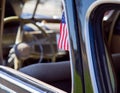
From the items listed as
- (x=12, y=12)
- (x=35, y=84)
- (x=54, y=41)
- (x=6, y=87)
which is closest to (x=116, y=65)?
(x=35, y=84)

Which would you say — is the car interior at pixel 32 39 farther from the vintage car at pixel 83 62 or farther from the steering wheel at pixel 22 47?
the vintage car at pixel 83 62

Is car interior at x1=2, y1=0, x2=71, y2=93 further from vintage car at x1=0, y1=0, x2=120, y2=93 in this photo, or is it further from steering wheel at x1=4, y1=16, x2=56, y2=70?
vintage car at x1=0, y1=0, x2=120, y2=93

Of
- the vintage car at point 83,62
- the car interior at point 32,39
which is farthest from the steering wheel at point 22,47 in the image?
the vintage car at point 83,62

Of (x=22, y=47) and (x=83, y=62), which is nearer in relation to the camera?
(x=83, y=62)

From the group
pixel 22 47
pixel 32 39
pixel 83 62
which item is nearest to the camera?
pixel 83 62

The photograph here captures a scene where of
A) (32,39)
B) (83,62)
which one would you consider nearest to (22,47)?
(32,39)

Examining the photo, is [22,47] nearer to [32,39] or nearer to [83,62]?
[32,39]

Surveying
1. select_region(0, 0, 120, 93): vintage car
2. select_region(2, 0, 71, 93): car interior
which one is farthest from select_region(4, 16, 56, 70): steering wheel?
select_region(0, 0, 120, 93): vintage car

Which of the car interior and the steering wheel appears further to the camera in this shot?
the car interior

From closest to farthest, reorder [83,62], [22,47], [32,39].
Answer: [83,62], [22,47], [32,39]

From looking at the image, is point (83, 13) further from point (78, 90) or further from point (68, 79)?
point (68, 79)

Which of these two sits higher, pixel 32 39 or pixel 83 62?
pixel 83 62

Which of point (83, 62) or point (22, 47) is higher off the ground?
point (83, 62)

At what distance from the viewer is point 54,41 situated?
467cm
